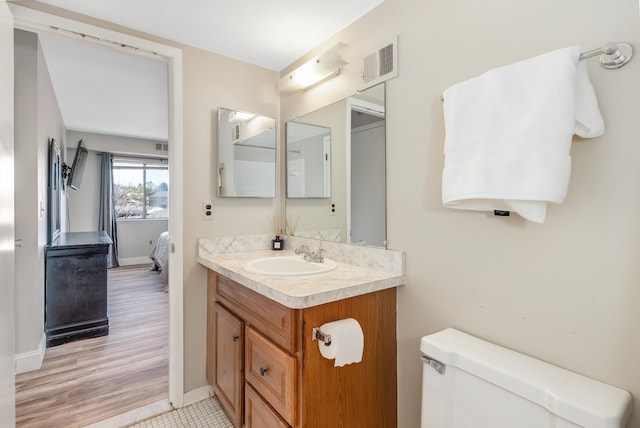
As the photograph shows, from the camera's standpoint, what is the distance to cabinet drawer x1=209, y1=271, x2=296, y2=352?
119 centimetres

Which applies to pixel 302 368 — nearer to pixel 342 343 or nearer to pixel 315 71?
pixel 342 343

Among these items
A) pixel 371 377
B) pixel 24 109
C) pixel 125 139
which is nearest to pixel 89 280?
pixel 24 109

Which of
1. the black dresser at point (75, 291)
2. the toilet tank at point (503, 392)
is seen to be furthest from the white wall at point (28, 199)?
the toilet tank at point (503, 392)

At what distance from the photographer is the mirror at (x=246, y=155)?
211cm

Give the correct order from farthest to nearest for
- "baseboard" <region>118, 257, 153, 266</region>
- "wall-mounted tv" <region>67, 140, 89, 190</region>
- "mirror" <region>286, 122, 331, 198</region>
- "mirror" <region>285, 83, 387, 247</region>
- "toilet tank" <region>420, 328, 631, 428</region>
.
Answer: "baseboard" <region>118, 257, 153, 266</region> → "wall-mounted tv" <region>67, 140, 89, 190</region> → "mirror" <region>286, 122, 331, 198</region> → "mirror" <region>285, 83, 387, 247</region> → "toilet tank" <region>420, 328, 631, 428</region>

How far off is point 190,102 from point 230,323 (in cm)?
139

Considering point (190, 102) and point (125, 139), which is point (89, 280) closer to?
point (190, 102)

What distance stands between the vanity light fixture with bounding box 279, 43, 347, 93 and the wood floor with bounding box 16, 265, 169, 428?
223 centimetres

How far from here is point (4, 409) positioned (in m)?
1.20

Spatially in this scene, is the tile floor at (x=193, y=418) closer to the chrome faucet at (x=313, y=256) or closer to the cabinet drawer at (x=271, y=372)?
the cabinet drawer at (x=271, y=372)

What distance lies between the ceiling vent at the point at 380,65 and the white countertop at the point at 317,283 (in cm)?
97

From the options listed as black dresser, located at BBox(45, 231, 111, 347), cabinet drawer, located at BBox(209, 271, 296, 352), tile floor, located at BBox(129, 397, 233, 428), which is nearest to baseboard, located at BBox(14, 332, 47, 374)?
black dresser, located at BBox(45, 231, 111, 347)

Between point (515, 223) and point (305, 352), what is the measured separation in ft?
2.91

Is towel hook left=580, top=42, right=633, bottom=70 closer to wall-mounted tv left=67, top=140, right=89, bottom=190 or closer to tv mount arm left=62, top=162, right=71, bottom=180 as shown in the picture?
tv mount arm left=62, top=162, right=71, bottom=180
